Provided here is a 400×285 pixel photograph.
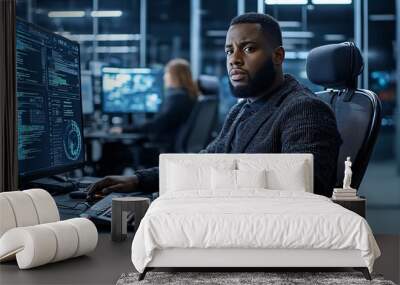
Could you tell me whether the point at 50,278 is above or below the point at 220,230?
below

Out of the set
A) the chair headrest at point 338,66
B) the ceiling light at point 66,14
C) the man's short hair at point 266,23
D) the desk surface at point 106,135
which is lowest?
the desk surface at point 106,135

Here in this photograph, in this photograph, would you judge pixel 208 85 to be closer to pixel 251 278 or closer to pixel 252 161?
pixel 252 161

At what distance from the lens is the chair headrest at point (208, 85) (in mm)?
6324

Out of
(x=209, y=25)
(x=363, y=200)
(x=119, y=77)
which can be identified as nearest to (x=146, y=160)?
(x=119, y=77)

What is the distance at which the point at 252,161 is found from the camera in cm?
557

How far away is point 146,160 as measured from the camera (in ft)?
21.0

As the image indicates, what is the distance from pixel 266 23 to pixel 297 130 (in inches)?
44.1

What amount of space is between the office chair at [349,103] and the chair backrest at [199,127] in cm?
99

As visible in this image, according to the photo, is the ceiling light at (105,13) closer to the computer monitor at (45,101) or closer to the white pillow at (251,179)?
the computer monitor at (45,101)

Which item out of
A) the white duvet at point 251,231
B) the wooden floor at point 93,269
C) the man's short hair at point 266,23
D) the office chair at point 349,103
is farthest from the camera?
the man's short hair at point 266,23

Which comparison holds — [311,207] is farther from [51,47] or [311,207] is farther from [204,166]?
[51,47]

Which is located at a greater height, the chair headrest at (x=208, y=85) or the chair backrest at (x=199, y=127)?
the chair headrest at (x=208, y=85)

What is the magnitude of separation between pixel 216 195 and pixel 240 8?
2.12 meters

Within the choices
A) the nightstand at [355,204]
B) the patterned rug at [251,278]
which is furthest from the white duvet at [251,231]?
the nightstand at [355,204]
